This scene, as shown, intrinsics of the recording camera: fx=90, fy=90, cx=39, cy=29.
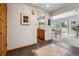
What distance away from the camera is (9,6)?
3.38 metres

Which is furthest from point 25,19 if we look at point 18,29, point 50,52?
point 50,52

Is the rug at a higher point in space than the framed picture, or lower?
lower

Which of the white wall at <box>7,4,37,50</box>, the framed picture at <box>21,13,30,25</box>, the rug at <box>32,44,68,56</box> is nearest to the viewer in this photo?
the rug at <box>32,44,68,56</box>

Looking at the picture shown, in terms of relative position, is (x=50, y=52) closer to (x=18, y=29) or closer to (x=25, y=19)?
(x=18, y=29)

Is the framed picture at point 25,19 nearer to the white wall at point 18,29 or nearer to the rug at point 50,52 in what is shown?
the white wall at point 18,29

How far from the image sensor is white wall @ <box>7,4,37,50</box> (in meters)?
3.43

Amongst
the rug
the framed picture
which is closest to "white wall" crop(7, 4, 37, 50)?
the framed picture

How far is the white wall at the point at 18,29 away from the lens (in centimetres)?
343

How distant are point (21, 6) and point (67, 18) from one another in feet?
7.16

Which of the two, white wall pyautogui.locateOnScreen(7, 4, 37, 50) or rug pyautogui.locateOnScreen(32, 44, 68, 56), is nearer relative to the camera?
rug pyautogui.locateOnScreen(32, 44, 68, 56)

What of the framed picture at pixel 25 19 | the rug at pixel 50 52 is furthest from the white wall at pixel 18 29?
the rug at pixel 50 52

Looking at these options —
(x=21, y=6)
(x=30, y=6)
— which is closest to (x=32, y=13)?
(x=30, y=6)

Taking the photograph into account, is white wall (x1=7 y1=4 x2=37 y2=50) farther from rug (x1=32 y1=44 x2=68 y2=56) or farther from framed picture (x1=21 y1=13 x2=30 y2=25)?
rug (x1=32 y1=44 x2=68 y2=56)

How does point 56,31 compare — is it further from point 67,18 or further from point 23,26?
point 23,26
